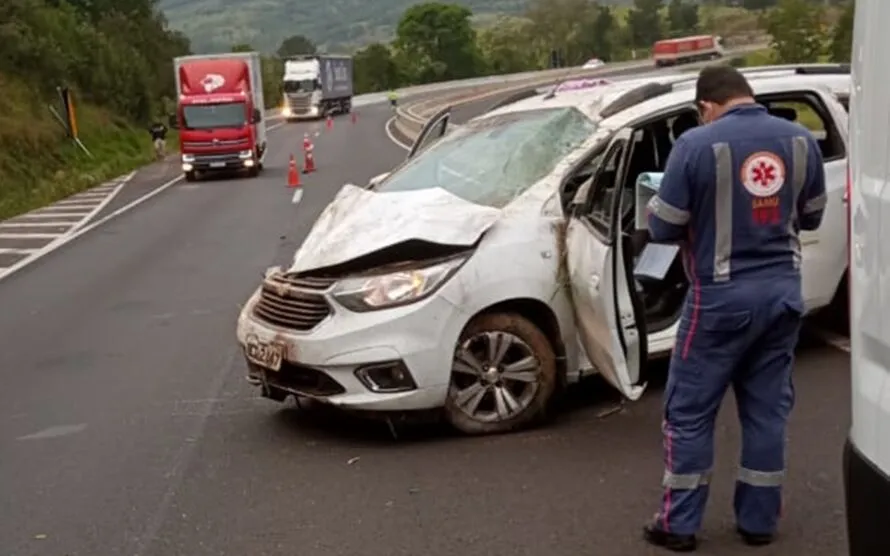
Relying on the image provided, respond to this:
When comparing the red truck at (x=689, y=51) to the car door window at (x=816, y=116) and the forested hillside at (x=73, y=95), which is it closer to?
the forested hillside at (x=73, y=95)

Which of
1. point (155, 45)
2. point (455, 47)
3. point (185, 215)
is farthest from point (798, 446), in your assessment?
point (455, 47)

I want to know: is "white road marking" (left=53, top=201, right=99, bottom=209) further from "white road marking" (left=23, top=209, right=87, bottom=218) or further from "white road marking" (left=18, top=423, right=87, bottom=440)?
"white road marking" (left=18, top=423, right=87, bottom=440)

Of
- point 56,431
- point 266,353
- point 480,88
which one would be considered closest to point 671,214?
point 266,353

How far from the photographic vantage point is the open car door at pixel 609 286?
592cm

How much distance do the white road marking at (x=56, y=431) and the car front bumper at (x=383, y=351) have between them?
1.65 meters

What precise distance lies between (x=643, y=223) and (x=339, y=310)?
1530 mm

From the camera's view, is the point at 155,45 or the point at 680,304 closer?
the point at 680,304

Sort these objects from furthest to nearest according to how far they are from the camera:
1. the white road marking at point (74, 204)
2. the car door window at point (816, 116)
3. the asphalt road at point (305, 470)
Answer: the white road marking at point (74, 204) → the car door window at point (816, 116) → the asphalt road at point (305, 470)

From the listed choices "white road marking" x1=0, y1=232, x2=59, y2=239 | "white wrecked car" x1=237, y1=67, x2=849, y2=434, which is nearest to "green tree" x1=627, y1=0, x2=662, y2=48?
"white road marking" x1=0, y1=232, x2=59, y2=239

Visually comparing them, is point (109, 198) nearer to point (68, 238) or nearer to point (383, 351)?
point (68, 238)

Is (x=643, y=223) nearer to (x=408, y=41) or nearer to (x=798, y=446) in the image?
(x=798, y=446)

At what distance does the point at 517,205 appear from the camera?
22.3ft

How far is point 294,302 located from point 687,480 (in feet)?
8.54

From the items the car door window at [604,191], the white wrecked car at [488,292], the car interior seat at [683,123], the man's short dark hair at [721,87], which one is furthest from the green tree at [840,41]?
the man's short dark hair at [721,87]
